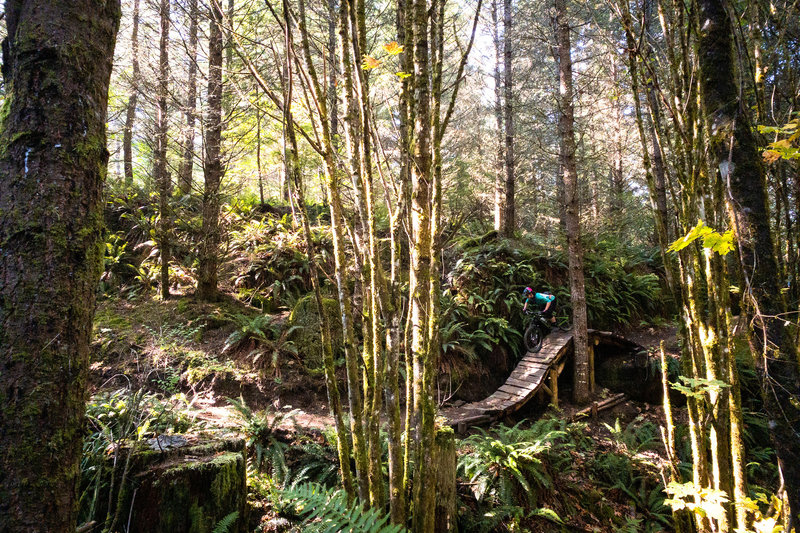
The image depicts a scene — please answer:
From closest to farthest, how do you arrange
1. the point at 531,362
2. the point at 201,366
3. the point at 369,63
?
1. the point at 369,63
2. the point at 201,366
3. the point at 531,362

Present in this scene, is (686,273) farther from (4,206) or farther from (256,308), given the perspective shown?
(256,308)

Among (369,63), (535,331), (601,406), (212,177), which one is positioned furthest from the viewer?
(535,331)

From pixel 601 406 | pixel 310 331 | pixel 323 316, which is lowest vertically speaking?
pixel 601 406

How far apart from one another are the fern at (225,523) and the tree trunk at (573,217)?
6.93m

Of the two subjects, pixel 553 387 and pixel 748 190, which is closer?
pixel 748 190

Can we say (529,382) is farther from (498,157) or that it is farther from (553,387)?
(498,157)

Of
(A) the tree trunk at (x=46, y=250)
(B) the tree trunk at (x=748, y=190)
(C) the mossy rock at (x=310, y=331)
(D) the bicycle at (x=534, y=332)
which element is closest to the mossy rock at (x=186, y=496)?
(A) the tree trunk at (x=46, y=250)

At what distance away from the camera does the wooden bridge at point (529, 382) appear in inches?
250

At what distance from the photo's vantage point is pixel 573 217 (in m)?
7.62

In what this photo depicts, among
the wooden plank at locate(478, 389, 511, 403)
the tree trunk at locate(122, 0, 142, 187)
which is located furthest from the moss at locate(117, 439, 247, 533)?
the tree trunk at locate(122, 0, 142, 187)

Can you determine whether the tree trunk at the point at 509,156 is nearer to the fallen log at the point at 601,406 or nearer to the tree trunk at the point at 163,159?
the fallen log at the point at 601,406

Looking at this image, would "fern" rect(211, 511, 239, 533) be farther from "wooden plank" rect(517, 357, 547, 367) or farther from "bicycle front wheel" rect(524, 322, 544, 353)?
"bicycle front wheel" rect(524, 322, 544, 353)

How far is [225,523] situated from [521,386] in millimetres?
5832

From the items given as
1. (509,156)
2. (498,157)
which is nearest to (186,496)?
(509,156)
